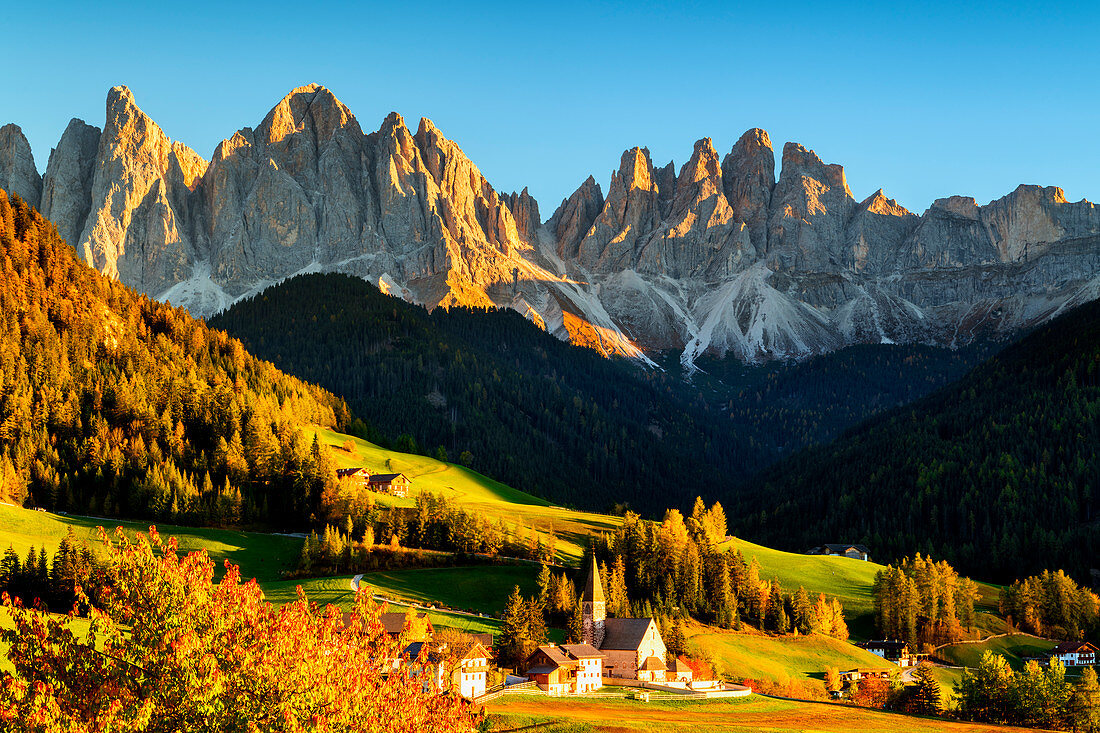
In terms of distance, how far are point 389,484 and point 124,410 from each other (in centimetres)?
3924

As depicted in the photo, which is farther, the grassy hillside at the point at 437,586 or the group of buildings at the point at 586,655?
the grassy hillside at the point at 437,586

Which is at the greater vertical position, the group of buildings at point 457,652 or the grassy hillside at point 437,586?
the grassy hillside at point 437,586

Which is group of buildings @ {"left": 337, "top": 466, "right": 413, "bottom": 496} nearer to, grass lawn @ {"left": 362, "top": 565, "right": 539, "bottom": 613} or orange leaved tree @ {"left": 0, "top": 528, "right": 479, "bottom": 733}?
grass lawn @ {"left": 362, "top": 565, "right": 539, "bottom": 613}

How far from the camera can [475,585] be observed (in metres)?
112

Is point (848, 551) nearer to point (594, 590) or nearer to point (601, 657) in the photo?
point (594, 590)

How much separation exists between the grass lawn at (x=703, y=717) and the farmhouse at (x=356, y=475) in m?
80.8

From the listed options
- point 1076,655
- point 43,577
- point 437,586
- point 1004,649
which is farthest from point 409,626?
point 1076,655

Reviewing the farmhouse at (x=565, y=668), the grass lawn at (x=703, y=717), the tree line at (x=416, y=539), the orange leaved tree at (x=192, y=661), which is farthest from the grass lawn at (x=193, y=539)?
the orange leaved tree at (x=192, y=661)

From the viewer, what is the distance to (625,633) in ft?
292

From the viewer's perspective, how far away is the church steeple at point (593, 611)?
9117 cm

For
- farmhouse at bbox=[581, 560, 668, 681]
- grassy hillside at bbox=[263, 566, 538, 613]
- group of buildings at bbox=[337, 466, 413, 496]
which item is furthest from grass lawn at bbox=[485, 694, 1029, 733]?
group of buildings at bbox=[337, 466, 413, 496]

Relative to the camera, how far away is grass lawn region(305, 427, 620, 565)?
14900 cm

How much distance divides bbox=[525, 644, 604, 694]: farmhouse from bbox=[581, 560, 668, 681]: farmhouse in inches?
98.8

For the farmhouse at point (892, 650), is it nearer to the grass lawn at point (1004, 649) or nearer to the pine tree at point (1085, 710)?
the grass lawn at point (1004, 649)
